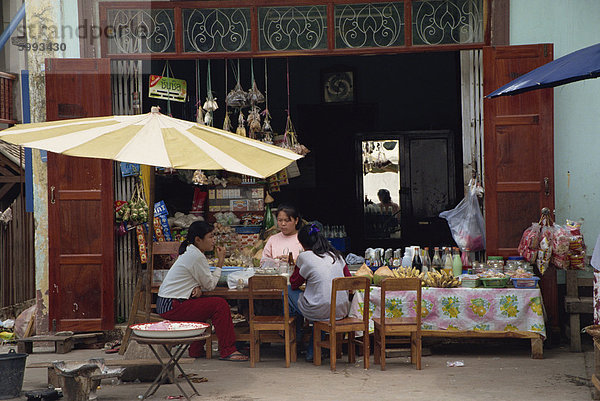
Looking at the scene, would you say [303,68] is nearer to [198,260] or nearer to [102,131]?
[198,260]

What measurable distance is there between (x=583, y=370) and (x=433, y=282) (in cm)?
170

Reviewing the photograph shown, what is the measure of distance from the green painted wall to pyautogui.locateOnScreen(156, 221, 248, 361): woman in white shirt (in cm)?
399

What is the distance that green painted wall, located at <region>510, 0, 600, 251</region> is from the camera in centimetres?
874

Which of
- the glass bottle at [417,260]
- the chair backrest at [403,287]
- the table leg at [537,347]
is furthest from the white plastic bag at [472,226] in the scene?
the chair backrest at [403,287]

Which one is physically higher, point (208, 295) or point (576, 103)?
point (576, 103)

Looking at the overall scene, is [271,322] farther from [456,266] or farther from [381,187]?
[381,187]

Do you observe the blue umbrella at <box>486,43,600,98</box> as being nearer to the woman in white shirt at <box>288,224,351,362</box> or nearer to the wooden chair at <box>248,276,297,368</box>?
the woman in white shirt at <box>288,224,351,362</box>

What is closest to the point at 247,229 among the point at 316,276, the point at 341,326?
the point at 316,276

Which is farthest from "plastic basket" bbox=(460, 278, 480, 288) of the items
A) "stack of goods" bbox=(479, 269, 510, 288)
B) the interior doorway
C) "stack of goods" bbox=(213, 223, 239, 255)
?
the interior doorway

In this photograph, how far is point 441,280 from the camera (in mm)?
8125

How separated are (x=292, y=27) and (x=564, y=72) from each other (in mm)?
3717

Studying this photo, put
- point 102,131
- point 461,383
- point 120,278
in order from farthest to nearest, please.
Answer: point 120,278 < point 461,383 < point 102,131

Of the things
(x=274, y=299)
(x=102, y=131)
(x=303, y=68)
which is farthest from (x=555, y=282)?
(x=303, y=68)

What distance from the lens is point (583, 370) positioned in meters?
7.32
